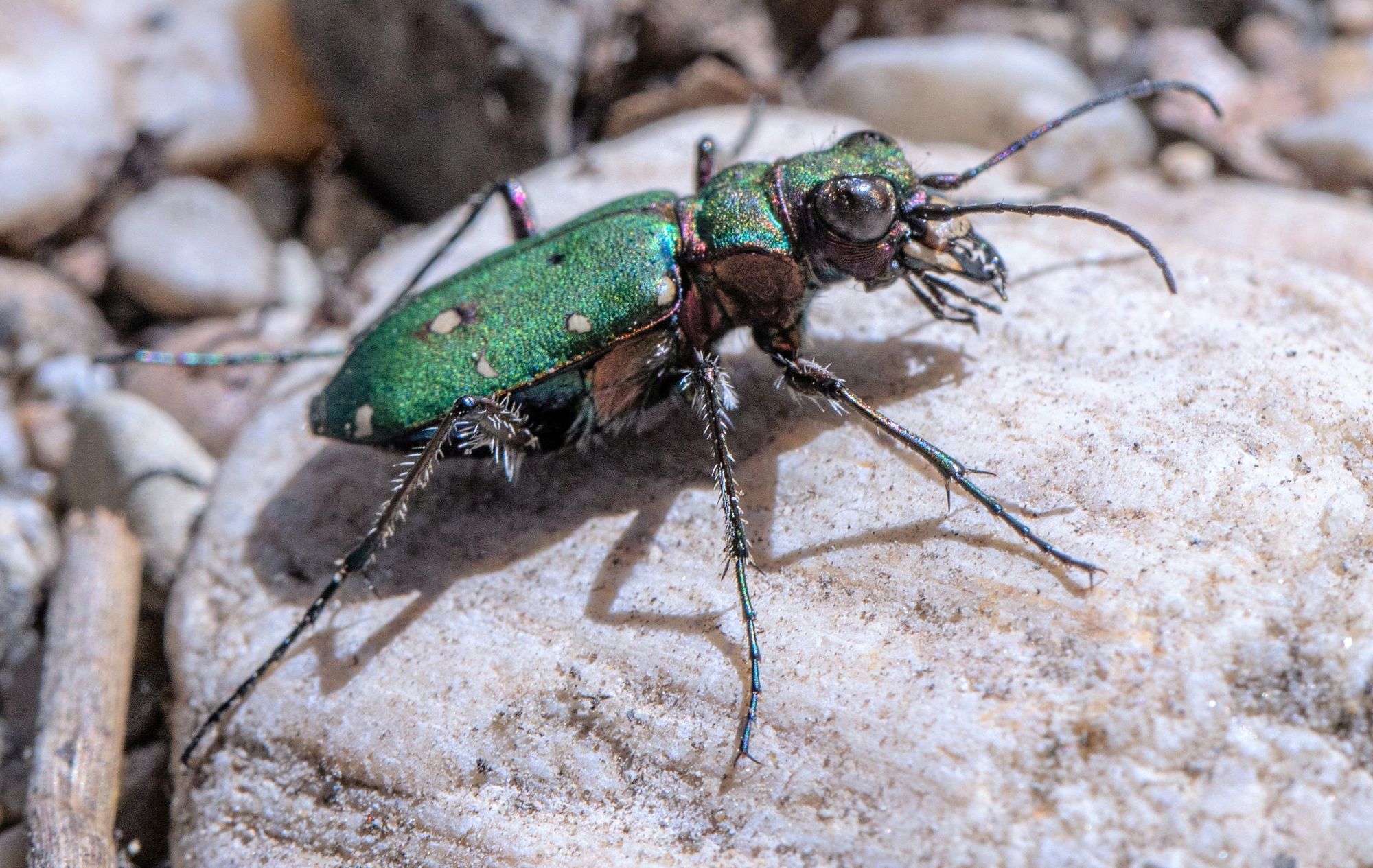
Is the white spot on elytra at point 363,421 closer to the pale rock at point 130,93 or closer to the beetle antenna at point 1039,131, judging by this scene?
the beetle antenna at point 1039,131

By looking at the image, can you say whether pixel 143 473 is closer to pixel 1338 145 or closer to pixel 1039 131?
pixel 1039 131

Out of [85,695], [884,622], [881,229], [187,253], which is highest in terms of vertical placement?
[187,253]

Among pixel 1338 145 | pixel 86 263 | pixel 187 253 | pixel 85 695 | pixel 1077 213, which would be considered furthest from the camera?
pixel 1338 145

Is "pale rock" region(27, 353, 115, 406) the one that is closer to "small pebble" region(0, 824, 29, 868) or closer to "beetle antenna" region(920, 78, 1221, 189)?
"small pebble" region(0, 824, 29, 868)

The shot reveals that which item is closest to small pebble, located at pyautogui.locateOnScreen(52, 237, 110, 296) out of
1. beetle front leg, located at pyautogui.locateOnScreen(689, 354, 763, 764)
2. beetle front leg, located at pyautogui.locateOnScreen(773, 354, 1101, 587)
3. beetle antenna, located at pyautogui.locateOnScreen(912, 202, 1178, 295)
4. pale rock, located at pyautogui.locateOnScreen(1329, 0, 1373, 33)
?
beetle front leg, located at pyautogui.locateOnScreen(689, 354, 763, 764)

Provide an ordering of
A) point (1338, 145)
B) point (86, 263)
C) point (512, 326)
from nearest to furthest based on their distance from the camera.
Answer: point (512, 326) → point (86, 263) → point (1338, 145)

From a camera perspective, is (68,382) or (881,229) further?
(68,382)

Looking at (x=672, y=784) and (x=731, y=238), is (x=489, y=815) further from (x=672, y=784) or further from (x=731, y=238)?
(x=731, y=238)

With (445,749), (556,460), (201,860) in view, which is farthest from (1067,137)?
(201,860)

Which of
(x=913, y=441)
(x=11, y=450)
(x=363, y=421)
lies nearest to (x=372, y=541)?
(x=363, y=421)

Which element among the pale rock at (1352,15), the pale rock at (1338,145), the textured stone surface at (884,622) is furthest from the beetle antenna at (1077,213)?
the pale rock at (1352,15)
